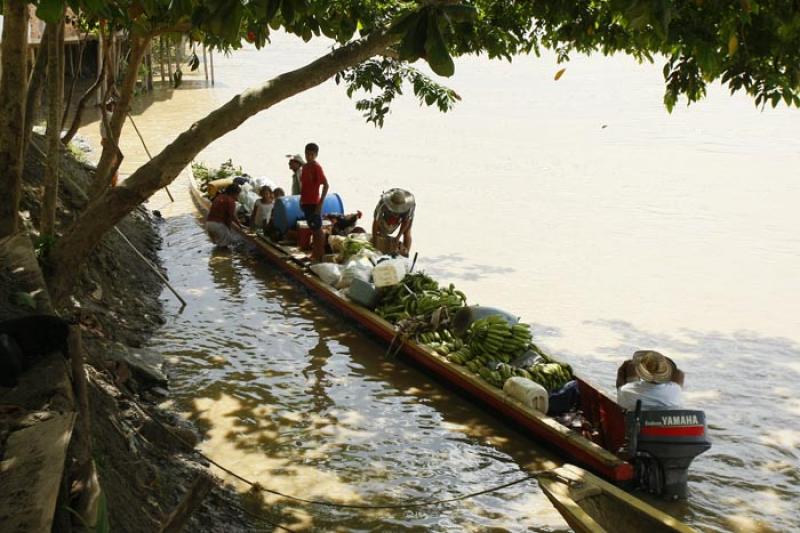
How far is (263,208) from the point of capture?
1329cm

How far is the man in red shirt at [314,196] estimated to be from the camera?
1101 centimetres

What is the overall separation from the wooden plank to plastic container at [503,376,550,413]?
4.20 metres

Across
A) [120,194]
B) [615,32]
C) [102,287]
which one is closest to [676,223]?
[615,32]

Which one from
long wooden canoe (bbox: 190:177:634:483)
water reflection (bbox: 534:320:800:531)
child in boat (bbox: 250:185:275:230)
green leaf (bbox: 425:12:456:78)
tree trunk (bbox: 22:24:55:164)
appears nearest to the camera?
green leaf (bbox: 425:12:456:78)

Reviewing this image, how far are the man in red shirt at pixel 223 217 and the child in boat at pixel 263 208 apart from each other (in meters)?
0.58

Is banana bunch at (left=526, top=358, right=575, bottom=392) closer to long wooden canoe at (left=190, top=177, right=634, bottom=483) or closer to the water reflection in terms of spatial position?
long wooden canoe at (left=190, top=177, right=634, bottom=483)

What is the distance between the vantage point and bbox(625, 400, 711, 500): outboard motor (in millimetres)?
6316

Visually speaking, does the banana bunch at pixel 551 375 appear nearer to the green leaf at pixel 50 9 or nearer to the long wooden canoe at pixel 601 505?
the long wooden canoe at pixel 601 505

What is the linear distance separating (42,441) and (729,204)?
1900 cm

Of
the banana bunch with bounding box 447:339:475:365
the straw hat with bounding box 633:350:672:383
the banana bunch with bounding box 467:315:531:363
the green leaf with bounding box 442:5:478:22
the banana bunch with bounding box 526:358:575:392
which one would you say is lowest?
the banana bunch with bounding box 447:339:475:365

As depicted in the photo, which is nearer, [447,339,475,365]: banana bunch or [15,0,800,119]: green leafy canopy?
[15,0,800,119]: green leafy canopy

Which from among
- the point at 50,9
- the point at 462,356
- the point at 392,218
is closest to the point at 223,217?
the point at 392,218

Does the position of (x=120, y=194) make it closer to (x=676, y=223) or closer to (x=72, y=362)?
(x=72, y=362)

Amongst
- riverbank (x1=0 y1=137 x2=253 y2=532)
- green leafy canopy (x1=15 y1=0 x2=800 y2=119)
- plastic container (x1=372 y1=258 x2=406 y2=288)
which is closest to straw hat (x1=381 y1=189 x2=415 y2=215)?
green leafy canopy (x1=15 y1=0 x2=800 y2=119)
